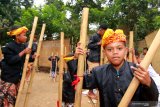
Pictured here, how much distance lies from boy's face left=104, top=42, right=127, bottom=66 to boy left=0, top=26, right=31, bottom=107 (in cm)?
301

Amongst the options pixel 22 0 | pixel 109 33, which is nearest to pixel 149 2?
pixel 109 33

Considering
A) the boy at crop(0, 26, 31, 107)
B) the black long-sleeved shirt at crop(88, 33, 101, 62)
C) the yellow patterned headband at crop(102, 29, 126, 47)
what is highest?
the black long-sleeved shirt at crop(88, 33, 101, 62)

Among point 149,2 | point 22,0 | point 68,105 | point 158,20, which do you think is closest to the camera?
point 68,105

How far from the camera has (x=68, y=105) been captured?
6.31m

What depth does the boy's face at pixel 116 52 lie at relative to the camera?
2939mm

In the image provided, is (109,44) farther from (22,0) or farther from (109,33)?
(22,0)

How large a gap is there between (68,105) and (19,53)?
1.35 metres

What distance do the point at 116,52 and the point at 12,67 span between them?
3.38 metres

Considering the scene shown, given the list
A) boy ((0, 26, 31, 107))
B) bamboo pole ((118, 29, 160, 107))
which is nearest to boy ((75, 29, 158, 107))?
bamboo pole ((118, 29, 160, 107))

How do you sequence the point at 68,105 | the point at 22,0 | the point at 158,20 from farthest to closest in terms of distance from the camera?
the point at 22,0
the point at 158,20
the point at 68,105

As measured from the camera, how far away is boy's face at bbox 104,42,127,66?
116 inches

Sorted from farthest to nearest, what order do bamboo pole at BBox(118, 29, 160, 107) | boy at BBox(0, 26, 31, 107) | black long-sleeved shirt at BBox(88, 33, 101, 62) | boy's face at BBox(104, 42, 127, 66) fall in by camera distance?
black long-sleeved shirt at BBox(88, 33, 101, 62), boy at BBox(0, 26, 31, 107), boy's face at BBox(104, 42, 127, 66), bamboo pole at BBox(118, 29, 160, 107)

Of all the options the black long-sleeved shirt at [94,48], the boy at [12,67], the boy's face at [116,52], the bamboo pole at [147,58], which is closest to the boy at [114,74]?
the boy's face at [116,52]

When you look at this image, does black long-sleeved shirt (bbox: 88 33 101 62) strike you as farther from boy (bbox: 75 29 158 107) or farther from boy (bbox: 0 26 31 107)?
boy (bbox: 75 29 158 107)
